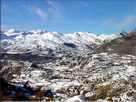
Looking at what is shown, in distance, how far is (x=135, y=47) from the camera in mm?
159625

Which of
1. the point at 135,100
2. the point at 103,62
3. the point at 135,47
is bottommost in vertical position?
the point at 135,100

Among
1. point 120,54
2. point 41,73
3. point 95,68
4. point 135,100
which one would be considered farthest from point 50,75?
point 135,100

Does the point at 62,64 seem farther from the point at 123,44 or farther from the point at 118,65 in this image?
the point at 118,65

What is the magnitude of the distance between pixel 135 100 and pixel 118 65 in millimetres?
92554

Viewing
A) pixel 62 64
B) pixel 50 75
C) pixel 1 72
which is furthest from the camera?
pixel 62 64

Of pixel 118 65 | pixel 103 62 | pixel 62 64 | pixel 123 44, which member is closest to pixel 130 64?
pixel 118 65

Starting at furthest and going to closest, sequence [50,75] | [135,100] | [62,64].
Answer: [62,64] → [50,75] → [135,100]

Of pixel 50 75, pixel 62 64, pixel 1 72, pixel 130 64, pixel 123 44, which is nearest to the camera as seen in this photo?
pixel 130 64

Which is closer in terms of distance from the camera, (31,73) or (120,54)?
(31,73)

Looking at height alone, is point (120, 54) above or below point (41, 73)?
above

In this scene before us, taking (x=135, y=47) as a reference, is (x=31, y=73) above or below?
below

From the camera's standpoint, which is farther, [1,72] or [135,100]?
[1,72]

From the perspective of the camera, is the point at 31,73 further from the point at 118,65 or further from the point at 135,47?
the point at 135,47

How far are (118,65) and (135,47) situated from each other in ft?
114
